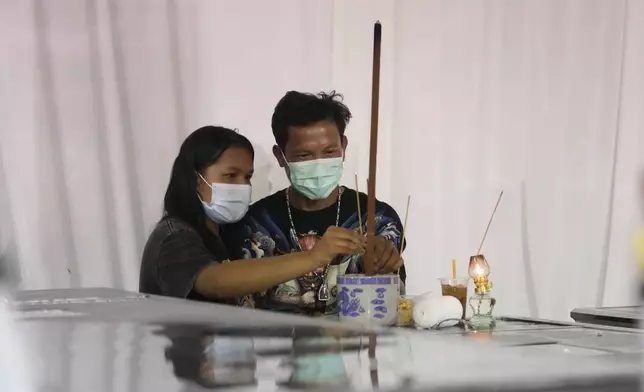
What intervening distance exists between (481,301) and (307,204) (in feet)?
1.96

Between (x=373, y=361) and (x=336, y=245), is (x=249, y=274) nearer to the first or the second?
(x=336, y=245)

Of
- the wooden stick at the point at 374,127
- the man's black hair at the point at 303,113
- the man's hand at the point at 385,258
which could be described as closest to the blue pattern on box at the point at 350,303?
the wooden stick at the point at 374,127

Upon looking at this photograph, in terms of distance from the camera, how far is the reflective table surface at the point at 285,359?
286 mm

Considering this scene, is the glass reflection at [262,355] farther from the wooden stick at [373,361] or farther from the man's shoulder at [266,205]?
the man's shoulder at [266,205]

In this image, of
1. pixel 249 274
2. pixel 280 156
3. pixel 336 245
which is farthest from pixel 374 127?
pixel 280 156

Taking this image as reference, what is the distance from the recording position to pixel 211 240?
4.45ft

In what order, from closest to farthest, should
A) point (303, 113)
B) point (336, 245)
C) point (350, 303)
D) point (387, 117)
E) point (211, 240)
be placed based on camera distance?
point (350, 303) < point (336, 245) < point (211, 240) < point (303, 113) < point (387, 117)

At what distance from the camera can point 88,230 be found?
5.49 ft

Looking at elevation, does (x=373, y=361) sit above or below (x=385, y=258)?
above

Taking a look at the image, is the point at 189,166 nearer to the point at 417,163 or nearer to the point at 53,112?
the point at 53,112

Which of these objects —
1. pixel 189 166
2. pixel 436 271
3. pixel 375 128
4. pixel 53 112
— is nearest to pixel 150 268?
pixel 189 166

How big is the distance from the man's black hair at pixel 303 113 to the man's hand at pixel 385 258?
14.3 inches

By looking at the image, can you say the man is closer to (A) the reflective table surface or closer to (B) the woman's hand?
(B) the woman's hand

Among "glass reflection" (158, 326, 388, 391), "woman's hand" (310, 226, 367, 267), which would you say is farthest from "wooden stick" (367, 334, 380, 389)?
"woman's hand" (310, 226, 367, 267)
